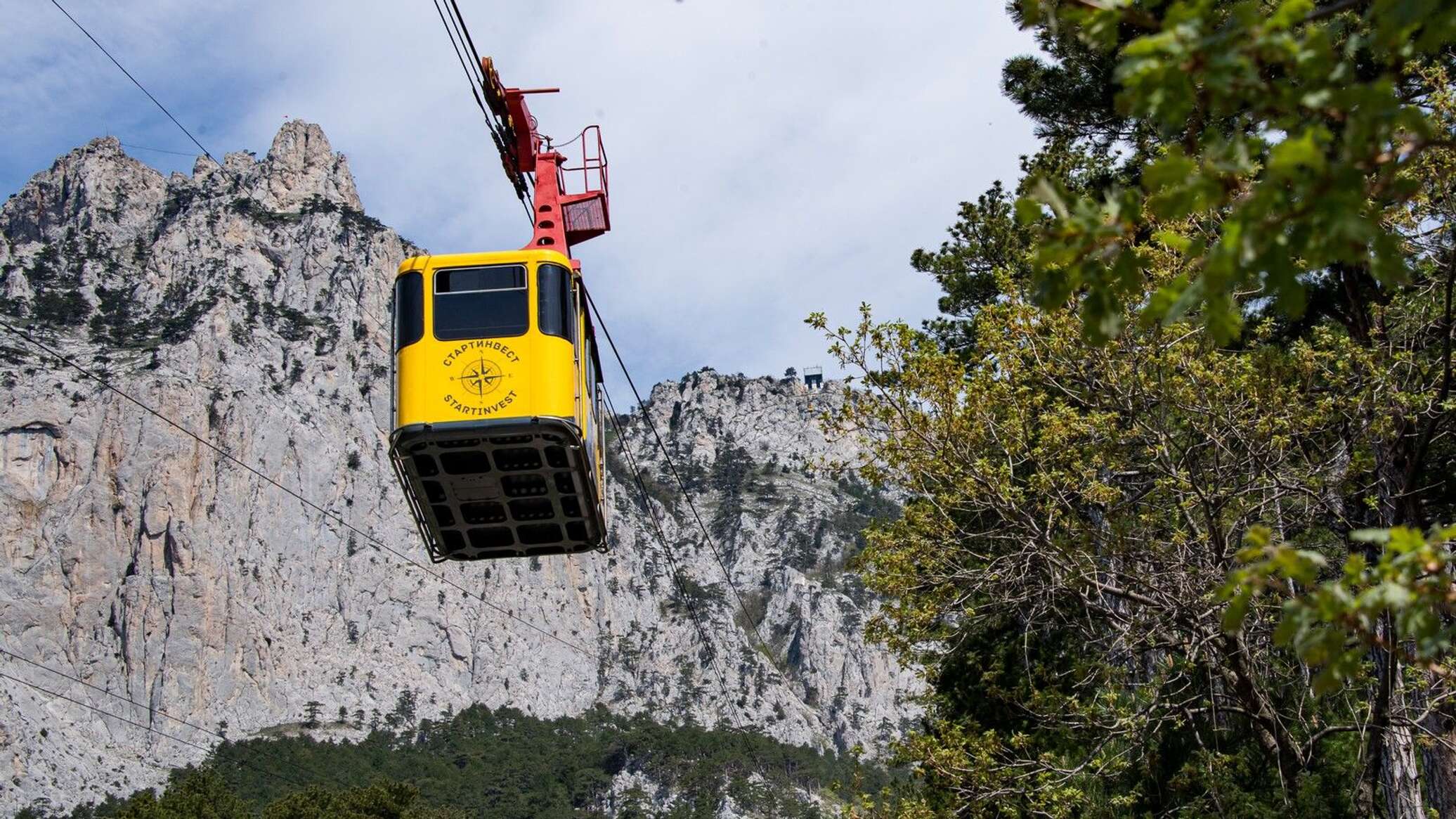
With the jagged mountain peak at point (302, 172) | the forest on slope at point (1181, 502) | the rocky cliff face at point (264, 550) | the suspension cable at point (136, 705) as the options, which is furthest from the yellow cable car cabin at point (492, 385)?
the jagged mountain peak at point (302, 172)

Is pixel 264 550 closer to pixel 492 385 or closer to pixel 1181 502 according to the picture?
pixel 492 385

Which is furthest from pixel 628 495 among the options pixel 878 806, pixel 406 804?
pixel 878 806

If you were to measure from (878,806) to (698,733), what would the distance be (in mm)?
100034

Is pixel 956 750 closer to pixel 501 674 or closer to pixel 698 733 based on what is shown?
pixel 698 733

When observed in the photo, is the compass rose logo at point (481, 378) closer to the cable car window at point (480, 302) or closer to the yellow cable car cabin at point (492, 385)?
the yellow cable car cabin at point (492, 385)

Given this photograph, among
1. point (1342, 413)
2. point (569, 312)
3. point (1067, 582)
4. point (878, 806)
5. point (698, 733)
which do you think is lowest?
point (878, 806)

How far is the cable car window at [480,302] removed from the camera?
1206 cm

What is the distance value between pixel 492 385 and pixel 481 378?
136mm

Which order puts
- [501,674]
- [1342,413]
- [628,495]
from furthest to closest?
[628,495]
[501,674]
[1342,413]

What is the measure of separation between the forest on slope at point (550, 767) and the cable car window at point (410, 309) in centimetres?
7358

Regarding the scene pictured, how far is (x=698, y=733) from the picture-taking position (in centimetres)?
11250

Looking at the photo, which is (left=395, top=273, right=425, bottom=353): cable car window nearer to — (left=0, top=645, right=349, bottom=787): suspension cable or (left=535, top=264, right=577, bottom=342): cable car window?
(left=535, top=264, right=577, bottom=342): cable car window

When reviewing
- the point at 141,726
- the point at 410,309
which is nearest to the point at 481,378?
the point at 410,309

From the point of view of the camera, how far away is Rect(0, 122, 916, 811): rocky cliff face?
102125mm
